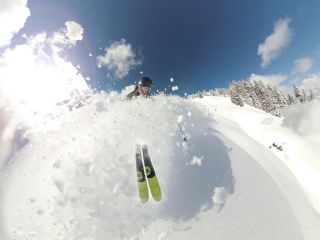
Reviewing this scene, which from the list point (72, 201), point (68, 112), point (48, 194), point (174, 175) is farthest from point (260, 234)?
point (68, 112)

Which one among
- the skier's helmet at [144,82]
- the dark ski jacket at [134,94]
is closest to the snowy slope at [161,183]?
the dark ski jacket at [134,94]

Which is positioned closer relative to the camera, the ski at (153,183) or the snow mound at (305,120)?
the ski at (153,183)

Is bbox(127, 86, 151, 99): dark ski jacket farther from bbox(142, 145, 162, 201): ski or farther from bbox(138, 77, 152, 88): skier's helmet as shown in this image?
bbox(142, 145, 162, 201): ski

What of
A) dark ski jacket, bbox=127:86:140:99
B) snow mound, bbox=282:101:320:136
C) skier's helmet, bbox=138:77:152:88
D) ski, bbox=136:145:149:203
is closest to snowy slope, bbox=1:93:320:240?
ski, bbox=136:145:149:203

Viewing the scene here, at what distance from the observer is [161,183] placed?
27.6ft

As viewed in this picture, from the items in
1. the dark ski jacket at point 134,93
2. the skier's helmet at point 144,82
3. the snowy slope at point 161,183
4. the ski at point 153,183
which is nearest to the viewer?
the snowy slope at point 161,183

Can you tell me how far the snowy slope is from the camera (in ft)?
22.0

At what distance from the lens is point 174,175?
8750 millimetres

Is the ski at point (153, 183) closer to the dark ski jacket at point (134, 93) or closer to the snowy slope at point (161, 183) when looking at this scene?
the snowy slope at point (161, 183)

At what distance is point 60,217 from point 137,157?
2.68m

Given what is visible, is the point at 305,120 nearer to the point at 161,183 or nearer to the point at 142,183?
the point at 161,183

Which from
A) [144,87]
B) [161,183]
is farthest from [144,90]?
[161,183]

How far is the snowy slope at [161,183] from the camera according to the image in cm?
671

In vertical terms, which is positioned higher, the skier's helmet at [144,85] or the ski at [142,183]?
the skier's helmet at [144,85]
